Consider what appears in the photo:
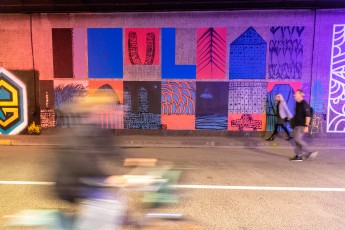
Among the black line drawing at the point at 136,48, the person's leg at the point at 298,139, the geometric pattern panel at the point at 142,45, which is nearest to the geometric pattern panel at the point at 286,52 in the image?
the person's leg at the point at 298,139

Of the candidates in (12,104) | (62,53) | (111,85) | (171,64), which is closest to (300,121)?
(171,64)

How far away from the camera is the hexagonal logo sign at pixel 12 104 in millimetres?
13000

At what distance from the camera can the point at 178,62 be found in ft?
41.3

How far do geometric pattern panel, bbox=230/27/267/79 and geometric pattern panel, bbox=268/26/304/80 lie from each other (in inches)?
12.4

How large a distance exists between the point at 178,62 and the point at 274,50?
11.2ft

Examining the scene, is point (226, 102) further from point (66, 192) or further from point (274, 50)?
point (66, 192)

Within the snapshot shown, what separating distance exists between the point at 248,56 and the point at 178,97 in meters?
2.88

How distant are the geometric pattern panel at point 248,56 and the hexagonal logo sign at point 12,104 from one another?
782 centimetres

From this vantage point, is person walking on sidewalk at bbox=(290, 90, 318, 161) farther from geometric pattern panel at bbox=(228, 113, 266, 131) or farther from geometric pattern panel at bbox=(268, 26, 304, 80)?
geometric pattern panel at bbox=(268, 26, 304, 80)

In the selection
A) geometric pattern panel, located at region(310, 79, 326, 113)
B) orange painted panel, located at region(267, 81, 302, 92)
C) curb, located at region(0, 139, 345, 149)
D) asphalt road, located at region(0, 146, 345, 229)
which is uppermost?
orange painted panel, located at region(267, 81, 302, 92)

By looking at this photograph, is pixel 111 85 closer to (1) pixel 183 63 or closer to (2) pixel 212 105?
(1) pixel 183 63

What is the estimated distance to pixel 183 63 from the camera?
41.3ft

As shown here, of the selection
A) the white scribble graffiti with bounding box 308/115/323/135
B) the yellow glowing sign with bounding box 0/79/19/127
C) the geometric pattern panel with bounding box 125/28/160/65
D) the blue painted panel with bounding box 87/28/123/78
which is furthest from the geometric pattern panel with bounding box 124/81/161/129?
the white scribble graffiti with bounding box 308/115/323/135

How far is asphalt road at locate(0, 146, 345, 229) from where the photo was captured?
532 centimetres
